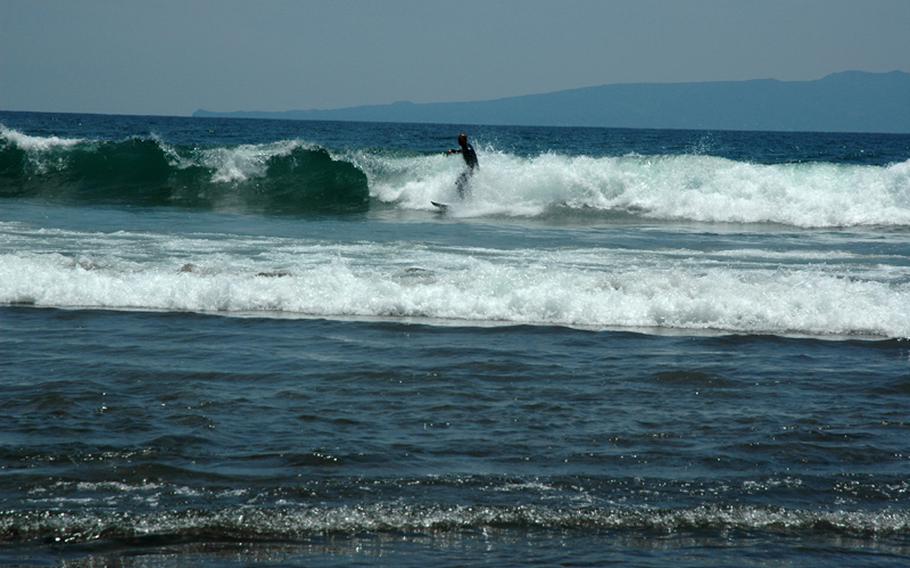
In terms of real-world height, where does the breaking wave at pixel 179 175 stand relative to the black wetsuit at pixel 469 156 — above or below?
below

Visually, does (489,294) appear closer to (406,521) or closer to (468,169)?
(406,521)

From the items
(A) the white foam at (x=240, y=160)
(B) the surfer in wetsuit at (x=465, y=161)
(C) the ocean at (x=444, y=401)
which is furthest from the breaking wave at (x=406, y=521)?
(A) the white foam at (x=240, y=160)

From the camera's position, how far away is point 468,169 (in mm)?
22594

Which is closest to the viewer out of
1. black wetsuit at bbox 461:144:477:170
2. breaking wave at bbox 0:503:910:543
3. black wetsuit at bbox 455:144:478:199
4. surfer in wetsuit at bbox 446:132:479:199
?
breaking wave at bbox 0:503:910:543

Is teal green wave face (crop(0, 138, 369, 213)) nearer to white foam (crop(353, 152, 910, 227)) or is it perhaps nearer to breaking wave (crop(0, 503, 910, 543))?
white foam (crop(353, 152, 910, 227))

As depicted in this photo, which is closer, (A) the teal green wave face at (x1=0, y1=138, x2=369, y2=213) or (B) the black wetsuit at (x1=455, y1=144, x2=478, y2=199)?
(B) the black wetsuit at (x1=455, y1=144, x2=478, y2=199)

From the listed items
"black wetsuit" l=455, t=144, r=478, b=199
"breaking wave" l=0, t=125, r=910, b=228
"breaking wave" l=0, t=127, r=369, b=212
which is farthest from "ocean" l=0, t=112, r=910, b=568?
"breaking wave" l=0, t=127, r=369, b=212

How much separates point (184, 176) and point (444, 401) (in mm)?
20349

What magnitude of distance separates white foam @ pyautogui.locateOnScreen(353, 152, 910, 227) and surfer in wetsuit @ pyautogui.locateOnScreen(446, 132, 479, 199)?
251 millimetres

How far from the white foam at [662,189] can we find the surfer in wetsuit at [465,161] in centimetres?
25

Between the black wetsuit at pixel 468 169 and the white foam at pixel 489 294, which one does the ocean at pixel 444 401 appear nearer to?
the white foam at pixel 489 294

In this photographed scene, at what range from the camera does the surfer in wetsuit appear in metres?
21.4

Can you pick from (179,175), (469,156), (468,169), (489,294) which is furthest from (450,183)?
(489,294)

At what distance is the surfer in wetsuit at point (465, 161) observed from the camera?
2138 cm
